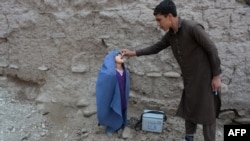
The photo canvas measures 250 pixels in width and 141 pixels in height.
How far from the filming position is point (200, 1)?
122 inches

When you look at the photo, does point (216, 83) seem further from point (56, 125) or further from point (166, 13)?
point (56, 125)

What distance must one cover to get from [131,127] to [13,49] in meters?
1.53

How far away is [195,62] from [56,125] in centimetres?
156

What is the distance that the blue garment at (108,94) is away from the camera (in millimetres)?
2740

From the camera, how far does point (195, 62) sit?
2.39 m

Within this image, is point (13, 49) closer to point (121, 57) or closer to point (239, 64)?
point (121, 57)

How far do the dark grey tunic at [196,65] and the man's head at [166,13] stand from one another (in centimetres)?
9

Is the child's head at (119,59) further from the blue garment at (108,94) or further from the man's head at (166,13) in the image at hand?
the man's head at (166,13)

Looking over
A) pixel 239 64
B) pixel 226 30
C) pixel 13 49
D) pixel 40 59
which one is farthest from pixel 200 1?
pixel 13 49

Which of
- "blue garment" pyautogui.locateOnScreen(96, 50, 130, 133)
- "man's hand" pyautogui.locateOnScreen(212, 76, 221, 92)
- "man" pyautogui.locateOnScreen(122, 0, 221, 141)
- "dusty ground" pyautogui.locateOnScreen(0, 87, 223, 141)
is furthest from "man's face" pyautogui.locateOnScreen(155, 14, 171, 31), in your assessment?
"dusty ground" pyautogui.locateOnScreen(0, 87, 223, 141)

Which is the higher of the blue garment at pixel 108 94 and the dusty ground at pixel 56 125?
the blue garment at pixel 108 94

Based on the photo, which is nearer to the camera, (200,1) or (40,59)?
(200,1)

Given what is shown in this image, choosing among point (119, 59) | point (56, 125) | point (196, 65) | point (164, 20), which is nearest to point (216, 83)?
point (196, 65)

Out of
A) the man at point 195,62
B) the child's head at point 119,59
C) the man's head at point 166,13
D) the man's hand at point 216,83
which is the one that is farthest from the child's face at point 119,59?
the man's hand at point 216,83
